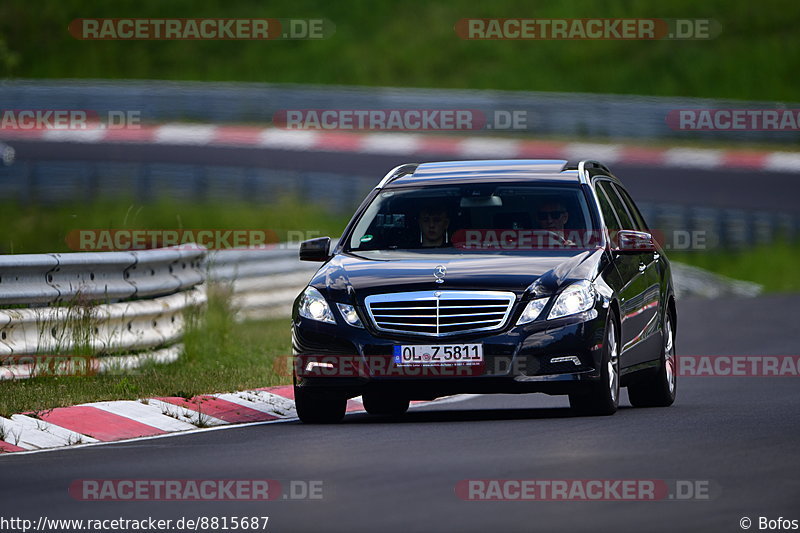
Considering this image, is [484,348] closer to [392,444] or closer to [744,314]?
[392,444]

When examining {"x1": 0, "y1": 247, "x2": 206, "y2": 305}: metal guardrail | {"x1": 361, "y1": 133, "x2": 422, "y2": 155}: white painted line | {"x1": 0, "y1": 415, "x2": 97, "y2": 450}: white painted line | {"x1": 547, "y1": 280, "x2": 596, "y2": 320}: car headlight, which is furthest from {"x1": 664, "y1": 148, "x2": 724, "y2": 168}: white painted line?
{"x1": 0, "y1": 415, "x2": 97, "y2": 450}: white painted line

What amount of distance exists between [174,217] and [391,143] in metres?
8.18

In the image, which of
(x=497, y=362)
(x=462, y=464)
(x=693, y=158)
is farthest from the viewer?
(x=693, y=158)

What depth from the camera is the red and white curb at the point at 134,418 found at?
446 inches

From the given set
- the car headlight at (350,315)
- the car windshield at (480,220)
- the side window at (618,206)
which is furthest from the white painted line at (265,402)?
the side window at (618,206)

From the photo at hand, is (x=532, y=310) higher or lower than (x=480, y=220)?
lower

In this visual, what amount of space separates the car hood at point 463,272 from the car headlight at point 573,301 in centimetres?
7

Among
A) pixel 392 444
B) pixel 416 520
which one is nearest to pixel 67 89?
pixel 392 444

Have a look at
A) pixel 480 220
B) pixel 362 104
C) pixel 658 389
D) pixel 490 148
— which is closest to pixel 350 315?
pixel 480 220

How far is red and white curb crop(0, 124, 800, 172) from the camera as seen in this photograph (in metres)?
34.5

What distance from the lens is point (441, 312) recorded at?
11.7 m

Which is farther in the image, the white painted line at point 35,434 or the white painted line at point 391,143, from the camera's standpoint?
the white painted line at point 391,143

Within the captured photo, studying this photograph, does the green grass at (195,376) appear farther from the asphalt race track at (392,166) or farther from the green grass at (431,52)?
the green grass at (431,52)

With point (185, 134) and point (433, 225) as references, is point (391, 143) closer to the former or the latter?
point (185, 134)
